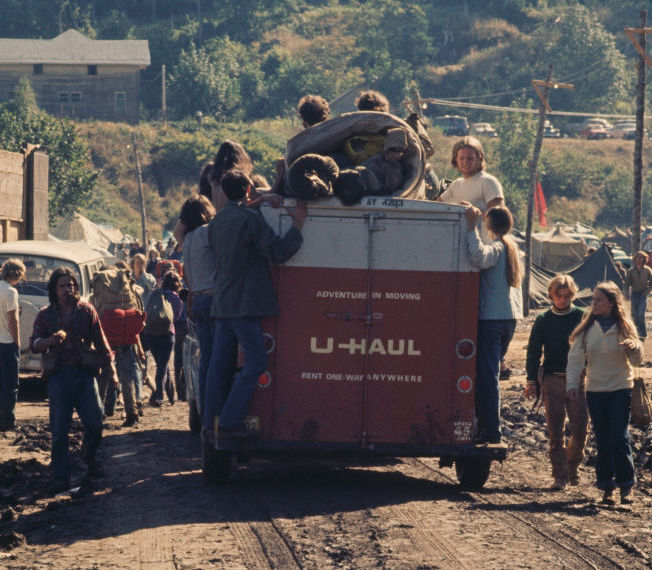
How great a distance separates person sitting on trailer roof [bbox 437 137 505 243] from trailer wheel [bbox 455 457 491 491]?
2087 millimetres

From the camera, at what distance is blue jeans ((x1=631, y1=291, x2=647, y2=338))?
24312 mm

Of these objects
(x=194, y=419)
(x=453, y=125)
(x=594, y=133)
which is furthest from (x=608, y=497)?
(x=594, y=133)

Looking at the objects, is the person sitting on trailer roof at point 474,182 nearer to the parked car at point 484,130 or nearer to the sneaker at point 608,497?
the sneaker at point 608,497

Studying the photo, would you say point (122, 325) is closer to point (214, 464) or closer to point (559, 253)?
point (214, 464)

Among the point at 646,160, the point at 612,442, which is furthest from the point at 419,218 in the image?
the point at 646,160

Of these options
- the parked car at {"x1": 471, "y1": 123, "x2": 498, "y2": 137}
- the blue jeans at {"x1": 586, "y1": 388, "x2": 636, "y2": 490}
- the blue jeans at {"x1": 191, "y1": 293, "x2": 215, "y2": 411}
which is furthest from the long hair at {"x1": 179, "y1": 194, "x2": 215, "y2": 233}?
the parked car at {"x1": 471, "y1": 123, "x2": 498, "y2": 137}

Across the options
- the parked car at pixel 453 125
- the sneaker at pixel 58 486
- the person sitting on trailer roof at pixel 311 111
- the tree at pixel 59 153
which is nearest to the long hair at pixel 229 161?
the person sitting on trailer roof at pixel 311 111

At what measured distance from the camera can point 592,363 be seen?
9141 mm

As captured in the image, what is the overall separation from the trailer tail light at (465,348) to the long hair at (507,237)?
2.04ft

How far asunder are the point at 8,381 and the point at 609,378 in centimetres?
683

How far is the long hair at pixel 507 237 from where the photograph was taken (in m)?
9.07

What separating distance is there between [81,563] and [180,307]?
Result: 330 inches

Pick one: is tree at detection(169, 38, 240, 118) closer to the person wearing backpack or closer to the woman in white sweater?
the person wearing backpack

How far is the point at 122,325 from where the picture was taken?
13125 mm
